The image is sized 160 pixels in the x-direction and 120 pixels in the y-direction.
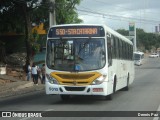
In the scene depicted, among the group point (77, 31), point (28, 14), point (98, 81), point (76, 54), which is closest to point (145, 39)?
point (28, 14)

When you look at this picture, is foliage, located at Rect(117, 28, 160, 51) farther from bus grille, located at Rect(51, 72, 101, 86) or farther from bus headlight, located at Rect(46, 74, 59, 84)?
bus grille, located at Rect(51, 72, 101, 86)

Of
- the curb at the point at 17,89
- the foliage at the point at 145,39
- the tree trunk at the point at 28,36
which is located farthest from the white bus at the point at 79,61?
the foliage at the point at 145,39

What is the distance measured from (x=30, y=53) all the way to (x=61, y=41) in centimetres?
2046

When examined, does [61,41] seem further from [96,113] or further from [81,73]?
[96,113]

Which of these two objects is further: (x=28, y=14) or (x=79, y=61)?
(x=28, y=14)

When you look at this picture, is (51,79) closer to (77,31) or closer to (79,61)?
(79,61)

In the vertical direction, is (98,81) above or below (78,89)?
above

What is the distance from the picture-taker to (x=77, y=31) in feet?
57.7

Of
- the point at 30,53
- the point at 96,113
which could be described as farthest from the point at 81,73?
the point at 30,53

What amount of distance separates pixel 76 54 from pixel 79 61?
32 cm

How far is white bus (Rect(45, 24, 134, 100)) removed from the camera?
16.9 metres

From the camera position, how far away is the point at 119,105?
54.6ft

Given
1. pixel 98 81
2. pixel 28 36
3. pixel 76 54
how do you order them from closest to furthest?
pixel 98 81
pixel 76 54
pixel 28 36

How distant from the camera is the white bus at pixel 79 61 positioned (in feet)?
55.3
